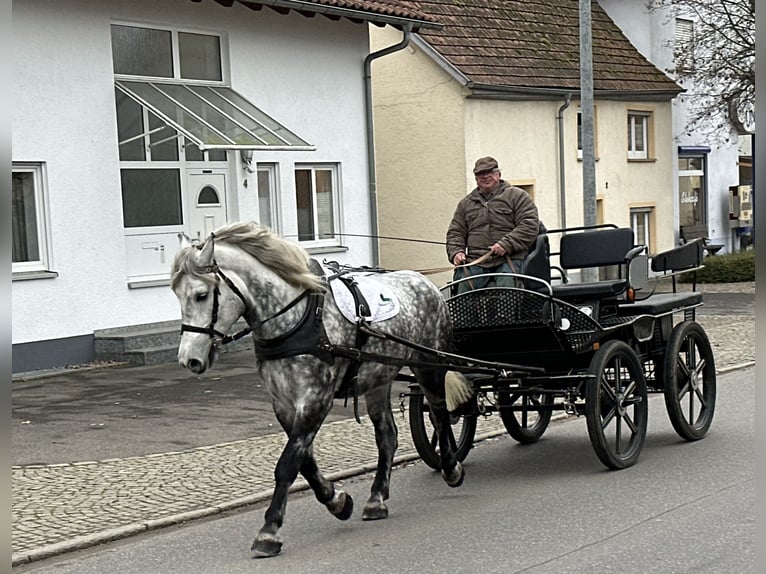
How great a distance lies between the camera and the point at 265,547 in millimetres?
5637

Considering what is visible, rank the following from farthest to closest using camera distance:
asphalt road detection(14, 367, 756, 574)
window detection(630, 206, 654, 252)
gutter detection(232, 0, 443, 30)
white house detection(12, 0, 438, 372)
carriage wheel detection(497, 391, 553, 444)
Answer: window detection(630, 206, 654, 252) < gutter detection(232, 0, 443, 30) < white house detection(12, 0, 438, 372) < carriage wheel detection(497, 391, 553, 444) < asphalt road detection(14, 367, 756, 574)

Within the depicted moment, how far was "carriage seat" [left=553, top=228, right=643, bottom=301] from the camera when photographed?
7.90 meters

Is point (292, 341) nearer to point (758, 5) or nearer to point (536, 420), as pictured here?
point (536, 420)

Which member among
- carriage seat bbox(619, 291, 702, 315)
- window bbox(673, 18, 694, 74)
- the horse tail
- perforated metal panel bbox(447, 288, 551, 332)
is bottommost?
the horse tail

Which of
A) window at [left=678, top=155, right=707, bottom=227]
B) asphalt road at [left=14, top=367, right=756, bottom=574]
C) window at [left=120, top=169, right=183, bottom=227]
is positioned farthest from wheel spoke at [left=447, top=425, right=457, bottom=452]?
window at [left=678, top=155, right=707, bottom=227]

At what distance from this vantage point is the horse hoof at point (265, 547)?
18.5 ft

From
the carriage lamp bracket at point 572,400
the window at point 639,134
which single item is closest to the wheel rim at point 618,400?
the carriage lamp bracket at point 572,400

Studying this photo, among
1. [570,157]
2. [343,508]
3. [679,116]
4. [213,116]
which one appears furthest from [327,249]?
[679,116]

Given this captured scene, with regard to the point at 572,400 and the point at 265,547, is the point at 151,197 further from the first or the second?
the point at 265,547

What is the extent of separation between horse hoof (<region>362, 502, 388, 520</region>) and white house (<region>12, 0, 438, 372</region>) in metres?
6.81

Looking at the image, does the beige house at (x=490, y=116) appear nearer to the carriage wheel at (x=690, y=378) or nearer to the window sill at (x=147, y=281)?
the window sill at (x=147, y=281)

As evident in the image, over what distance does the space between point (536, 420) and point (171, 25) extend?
9.05 meters

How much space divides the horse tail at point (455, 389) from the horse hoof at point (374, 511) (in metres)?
0.88

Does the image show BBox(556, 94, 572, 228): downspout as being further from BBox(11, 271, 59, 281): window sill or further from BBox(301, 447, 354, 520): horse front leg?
BBox(301, 447, 354, 520): horse front leg
